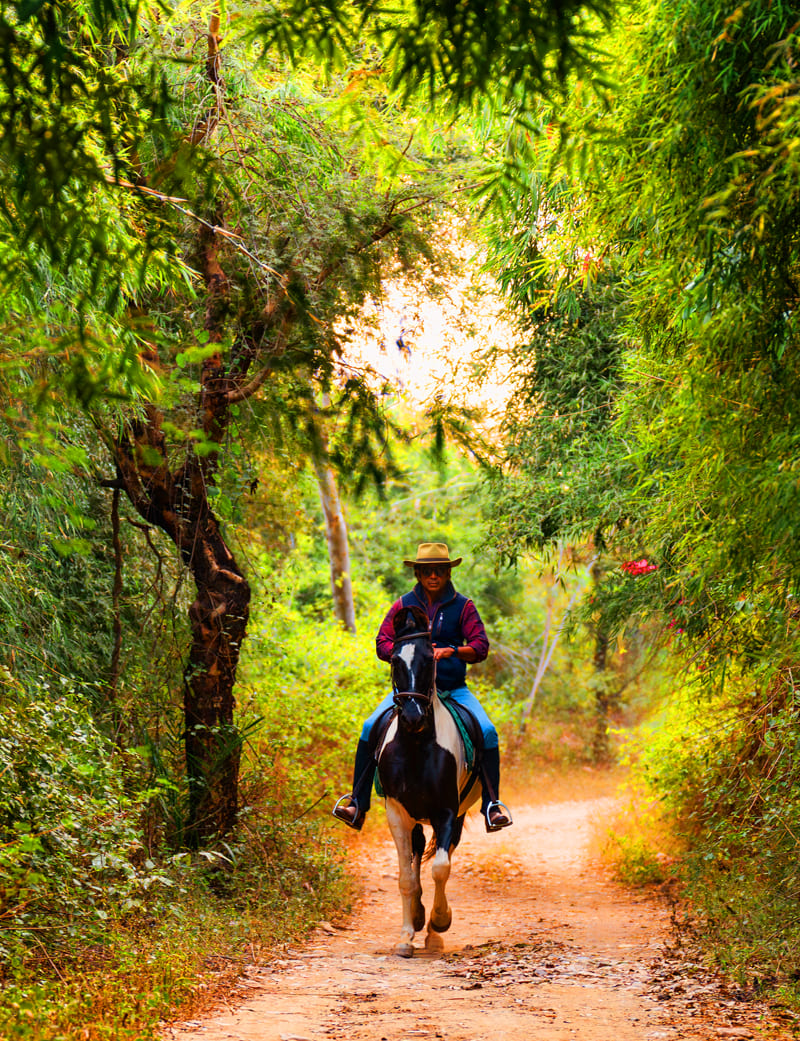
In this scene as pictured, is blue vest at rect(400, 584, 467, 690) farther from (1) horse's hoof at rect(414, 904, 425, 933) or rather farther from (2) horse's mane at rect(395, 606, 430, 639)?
(1) horse's hoof at rect(414, 904, 425, 933)

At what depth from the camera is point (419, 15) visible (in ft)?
11.6

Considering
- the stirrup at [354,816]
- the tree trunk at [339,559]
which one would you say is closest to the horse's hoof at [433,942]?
the stirrup at [354,816]

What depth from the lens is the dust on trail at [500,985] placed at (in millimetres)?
4715

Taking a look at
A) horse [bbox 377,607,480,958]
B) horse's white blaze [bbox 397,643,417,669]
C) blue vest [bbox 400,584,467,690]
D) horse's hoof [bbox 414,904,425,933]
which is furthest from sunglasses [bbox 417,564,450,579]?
horse's hoof [bbox 414,904,425,933]

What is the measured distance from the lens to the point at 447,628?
307 inches

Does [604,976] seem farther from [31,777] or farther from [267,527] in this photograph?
[267,527]

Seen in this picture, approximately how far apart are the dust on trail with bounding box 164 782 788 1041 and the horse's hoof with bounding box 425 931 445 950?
0.11 m

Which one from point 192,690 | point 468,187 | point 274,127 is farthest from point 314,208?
point 192,690

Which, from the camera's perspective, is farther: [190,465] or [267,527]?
[267,527]

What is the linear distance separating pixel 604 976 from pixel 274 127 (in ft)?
20.7

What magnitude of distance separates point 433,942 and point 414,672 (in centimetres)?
204

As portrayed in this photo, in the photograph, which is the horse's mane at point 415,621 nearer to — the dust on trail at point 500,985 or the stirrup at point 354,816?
the stirrup at point 354,816

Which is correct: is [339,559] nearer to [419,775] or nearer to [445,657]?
[445,657]

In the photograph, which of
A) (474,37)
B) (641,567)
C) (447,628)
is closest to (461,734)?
(447,628)
